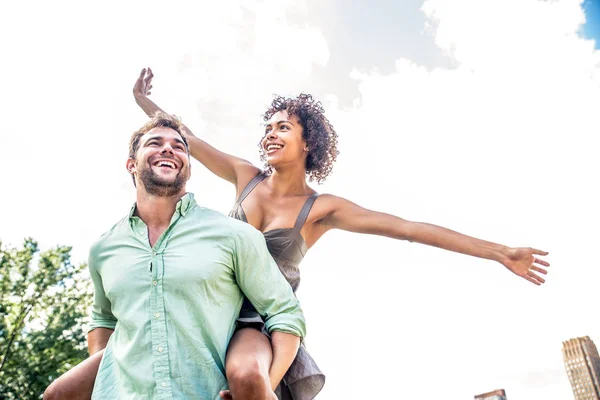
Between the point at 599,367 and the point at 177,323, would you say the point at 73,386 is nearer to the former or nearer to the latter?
the point at 177,323

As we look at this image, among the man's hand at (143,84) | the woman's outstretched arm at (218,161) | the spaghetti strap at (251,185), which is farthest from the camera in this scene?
the man's hand at (143,84)

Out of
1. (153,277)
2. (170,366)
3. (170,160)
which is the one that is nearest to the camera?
(170,366)

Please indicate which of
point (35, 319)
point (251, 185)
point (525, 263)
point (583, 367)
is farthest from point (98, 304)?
point (583, 367)

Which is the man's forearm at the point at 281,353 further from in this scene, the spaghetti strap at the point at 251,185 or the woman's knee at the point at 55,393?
the spaghetti strap at the point at 251,185

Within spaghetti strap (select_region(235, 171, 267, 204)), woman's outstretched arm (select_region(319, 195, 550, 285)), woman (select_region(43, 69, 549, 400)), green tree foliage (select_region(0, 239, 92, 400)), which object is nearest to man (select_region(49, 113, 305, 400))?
woman (select_region(43, 69, 549, 400))

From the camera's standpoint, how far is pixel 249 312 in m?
2.56

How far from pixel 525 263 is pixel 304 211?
1.62 m

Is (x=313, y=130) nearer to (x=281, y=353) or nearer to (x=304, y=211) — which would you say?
(x=304, y=211)

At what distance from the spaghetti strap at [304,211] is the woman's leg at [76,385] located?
5.50ft

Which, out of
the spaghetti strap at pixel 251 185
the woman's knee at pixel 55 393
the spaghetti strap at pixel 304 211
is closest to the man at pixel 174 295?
the woman's knee at pixel 55 393

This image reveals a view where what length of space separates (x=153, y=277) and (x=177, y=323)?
246mm

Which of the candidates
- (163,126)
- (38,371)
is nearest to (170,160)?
(163,126)

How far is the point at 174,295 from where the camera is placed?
7.72 ft

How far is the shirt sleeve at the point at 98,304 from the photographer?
8.67 feet
